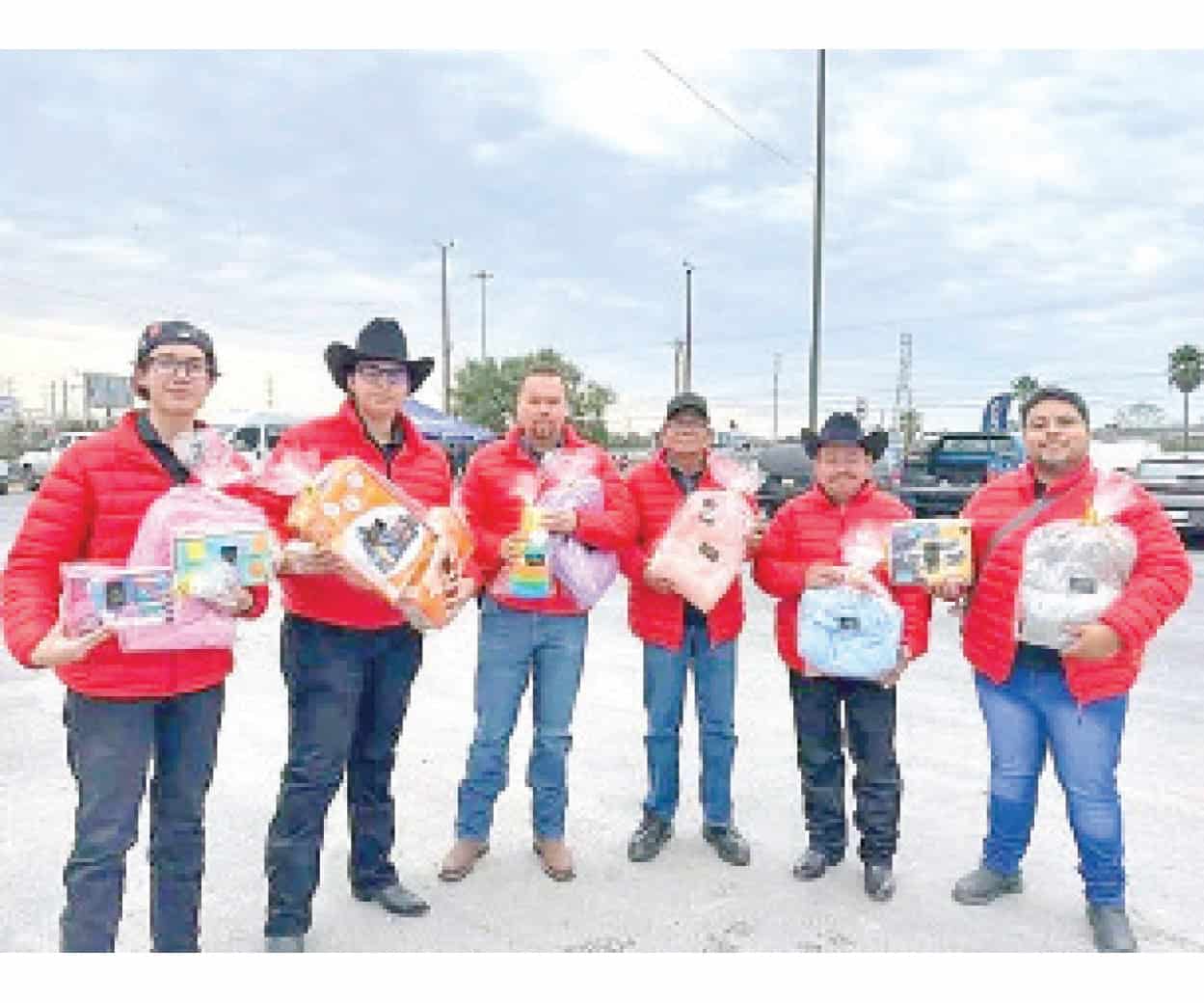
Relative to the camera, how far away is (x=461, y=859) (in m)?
3.38

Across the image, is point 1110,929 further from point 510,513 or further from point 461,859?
point 510,513

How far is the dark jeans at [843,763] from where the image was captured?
333 cm

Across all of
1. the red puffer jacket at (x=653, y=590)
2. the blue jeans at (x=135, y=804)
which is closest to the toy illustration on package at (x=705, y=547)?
the red puffer jacket at (x=653, y=590)

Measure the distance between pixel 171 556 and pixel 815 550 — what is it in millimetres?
2107

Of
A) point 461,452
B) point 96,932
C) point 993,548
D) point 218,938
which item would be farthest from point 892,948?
point 461,452

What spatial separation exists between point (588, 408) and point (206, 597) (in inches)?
1869

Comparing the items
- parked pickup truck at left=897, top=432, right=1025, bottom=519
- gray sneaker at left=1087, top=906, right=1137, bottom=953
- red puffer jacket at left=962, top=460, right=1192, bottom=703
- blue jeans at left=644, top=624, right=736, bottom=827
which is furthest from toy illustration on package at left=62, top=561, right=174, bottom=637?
parked pickup truck at left=897, top=432, right=1025, bottom=519

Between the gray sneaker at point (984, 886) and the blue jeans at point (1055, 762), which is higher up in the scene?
the blue jeans at point (1055, 762)

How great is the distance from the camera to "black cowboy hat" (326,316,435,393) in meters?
3.00

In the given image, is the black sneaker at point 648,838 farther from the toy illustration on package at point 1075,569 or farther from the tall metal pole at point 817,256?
the tall metal pole at point 817,256

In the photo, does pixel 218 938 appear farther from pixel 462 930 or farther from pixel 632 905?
pixel 632 905

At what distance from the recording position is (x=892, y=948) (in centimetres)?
289

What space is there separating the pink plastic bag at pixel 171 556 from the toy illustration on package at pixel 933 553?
201cm

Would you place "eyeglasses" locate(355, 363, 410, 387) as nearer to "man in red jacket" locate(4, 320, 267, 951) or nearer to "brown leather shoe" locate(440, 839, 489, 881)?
"man in red jacket" locate(4, 320, 267, 951)
